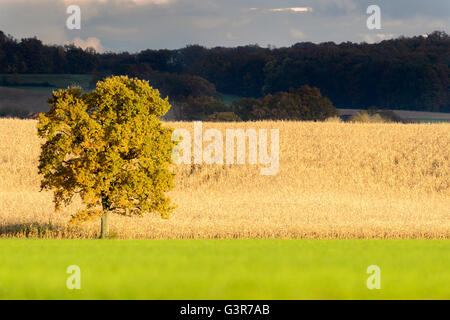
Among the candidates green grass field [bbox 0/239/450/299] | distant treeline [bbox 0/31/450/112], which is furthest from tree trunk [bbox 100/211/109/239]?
distant treeline [bbox 0/31/450/112]

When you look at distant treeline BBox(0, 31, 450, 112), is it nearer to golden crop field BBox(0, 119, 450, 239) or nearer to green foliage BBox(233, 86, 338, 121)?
green foliage BBox(233, 86, 338, 121)

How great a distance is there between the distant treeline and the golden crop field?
148 feet

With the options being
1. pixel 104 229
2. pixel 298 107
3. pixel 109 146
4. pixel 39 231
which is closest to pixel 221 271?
pixel 109 146

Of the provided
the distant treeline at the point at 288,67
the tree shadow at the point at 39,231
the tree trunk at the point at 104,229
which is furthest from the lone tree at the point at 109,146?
the distant treeline at the point at 288,67

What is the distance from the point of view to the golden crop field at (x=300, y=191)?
26.8 metres

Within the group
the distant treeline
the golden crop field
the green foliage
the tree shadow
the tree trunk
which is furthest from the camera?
the distant treeline

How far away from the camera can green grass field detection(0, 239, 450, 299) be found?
1275 cm

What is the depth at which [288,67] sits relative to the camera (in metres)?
113

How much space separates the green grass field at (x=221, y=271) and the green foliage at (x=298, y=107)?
6943cm

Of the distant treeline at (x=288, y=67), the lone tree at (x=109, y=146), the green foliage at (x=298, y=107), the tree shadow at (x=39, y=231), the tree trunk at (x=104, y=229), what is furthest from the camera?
the distant treeline at (x=288, y=67)

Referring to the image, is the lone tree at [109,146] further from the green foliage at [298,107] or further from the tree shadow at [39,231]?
the green foliage at [298,107]

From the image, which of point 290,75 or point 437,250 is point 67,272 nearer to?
point 437,250

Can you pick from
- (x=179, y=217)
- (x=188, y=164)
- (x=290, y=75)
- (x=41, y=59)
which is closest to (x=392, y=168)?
(x=188, y=164)
